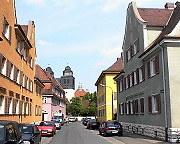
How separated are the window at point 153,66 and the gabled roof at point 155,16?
3.78 meters

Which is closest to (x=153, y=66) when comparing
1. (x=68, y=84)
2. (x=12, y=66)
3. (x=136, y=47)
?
(x=136, y=47)

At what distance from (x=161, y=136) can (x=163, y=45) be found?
6.38 meters

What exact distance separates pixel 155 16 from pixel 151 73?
7055mm

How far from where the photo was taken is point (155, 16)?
2634 cm

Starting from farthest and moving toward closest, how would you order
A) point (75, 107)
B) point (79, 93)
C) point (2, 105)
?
point (79, 93), point (75, 107), point (2, 105)

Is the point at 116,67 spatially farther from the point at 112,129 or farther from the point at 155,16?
the point at 112,129

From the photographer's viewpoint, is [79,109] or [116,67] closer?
[116,67]

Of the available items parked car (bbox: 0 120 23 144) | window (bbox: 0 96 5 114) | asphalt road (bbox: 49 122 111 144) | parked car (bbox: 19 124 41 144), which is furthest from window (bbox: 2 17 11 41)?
parked car (bbox: 0 120 23 144)

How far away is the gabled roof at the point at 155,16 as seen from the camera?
2413cm

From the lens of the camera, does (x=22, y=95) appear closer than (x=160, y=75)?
No

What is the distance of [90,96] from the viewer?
118688mm

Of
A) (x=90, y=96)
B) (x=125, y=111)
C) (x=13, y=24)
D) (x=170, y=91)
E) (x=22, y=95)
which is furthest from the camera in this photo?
(x=90, y=96)

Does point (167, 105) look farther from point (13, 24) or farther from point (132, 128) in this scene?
point (13, 24)

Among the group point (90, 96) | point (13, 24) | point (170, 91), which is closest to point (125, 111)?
point (170, 91)
